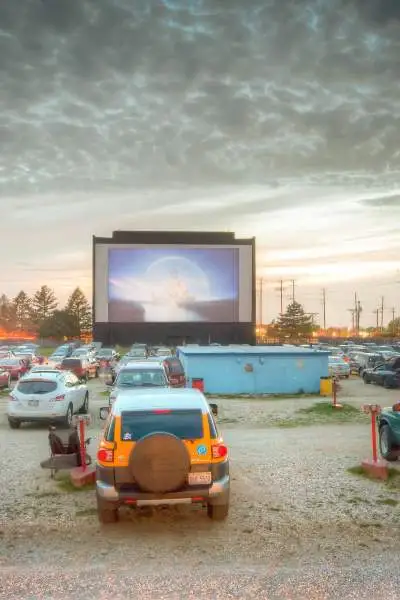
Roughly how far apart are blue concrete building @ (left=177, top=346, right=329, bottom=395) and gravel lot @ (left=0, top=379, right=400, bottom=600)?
60.3ft

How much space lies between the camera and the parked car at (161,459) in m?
8.61

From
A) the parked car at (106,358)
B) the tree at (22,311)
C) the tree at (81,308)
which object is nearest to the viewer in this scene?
the parked car at (106,358)

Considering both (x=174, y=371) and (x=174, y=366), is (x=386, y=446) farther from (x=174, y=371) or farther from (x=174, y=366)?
(x=174, y=366)

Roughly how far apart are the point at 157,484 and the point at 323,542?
2389 millimetres

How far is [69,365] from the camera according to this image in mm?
39219

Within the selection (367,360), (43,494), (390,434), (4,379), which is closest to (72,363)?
(4,379)

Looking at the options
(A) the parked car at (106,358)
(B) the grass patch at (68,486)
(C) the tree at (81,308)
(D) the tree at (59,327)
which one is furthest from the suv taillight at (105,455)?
(C) the tree at (81,308)

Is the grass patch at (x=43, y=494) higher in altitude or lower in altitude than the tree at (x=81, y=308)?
lower

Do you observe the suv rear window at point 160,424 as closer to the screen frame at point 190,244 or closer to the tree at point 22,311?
the screen frame at point 190,244

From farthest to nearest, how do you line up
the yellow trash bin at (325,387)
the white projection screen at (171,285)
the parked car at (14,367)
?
the white projection screen at (171,285), the parked car at (14,367), the yellow trash bin at (325,387)

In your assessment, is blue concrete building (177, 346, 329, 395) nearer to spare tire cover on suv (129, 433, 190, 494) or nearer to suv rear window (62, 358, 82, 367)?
suv rear window (62, 358, 82, 367)

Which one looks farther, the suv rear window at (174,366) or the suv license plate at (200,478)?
the suv rear window at (174,366)

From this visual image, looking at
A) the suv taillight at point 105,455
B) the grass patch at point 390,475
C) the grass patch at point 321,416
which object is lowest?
the grass patch at point 321,416

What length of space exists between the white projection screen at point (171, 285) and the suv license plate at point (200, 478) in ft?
257
